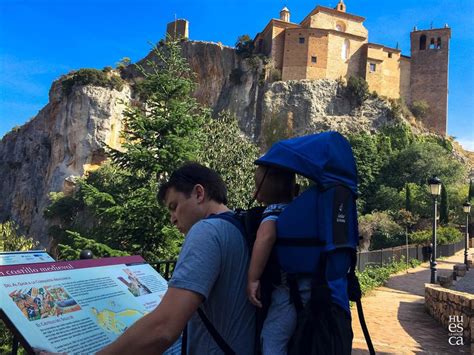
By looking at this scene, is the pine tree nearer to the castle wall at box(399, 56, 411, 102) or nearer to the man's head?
the castle wall at box(399, 56, 411, 102)

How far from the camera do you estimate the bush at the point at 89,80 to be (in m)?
45.0

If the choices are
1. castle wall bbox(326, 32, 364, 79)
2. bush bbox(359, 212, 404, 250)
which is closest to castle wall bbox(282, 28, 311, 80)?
castle wall bbox(326, 32, 364, 79)

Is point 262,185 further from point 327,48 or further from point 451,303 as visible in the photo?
point 327,48

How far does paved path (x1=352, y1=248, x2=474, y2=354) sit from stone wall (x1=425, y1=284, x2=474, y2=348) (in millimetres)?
157

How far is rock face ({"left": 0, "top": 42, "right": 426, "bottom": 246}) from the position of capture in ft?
145

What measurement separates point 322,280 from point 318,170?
452 millimetres

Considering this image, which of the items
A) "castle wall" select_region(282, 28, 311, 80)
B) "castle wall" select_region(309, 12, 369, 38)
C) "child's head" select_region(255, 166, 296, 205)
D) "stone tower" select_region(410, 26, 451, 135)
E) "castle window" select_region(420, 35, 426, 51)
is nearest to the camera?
"child's head" select_region(255, 166, 296, 205)

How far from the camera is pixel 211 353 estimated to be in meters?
1.69

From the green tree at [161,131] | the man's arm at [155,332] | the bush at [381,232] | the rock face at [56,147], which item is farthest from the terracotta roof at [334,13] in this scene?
the man's arm at [155,332]

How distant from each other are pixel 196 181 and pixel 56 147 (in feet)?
156

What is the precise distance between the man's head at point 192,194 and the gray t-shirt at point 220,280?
0.19m

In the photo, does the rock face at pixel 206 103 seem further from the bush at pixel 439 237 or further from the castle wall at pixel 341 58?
the bush at pixel 439 237

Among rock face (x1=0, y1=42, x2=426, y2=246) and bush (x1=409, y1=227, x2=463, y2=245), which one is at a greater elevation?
rock face (x1=0, y1=42, x2=426, y2=246)

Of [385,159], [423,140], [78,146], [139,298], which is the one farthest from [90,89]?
[139,298]
